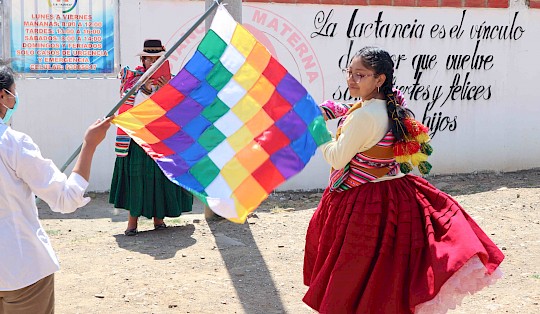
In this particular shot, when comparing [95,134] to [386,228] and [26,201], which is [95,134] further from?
[386,228]

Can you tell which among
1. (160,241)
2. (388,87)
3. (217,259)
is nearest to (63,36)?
(160,241)

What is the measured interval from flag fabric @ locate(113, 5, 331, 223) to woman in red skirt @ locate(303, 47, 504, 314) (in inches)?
9.4

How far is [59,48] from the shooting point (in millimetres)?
9383

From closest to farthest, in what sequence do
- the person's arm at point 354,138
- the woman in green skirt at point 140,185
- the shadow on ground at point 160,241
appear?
the person's arm at point 354,138, the shadow on ground at point 160,241, the woman in green skirt at point 140,185

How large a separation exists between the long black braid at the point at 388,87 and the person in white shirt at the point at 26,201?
4.95ft

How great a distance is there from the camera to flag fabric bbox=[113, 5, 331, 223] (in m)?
3.99

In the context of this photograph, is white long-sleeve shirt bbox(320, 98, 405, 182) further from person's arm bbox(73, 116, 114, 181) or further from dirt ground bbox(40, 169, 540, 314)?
dirt ground bbox(40, 169, 540, 314)

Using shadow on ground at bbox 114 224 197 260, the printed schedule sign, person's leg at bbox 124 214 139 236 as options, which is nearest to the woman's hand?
shadow on ground at bbox 114 224 197 260

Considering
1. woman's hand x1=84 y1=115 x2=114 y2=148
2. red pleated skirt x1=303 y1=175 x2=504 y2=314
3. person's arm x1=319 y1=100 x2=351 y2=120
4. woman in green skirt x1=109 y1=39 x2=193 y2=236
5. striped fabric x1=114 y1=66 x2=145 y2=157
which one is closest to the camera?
woman's hand x1=84 y1=115 x2=114 y2=148

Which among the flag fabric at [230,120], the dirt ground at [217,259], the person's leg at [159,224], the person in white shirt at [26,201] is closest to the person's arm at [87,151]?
the person in white shirt at [26,201]

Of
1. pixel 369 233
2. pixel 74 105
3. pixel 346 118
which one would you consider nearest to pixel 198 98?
pixel 346 118

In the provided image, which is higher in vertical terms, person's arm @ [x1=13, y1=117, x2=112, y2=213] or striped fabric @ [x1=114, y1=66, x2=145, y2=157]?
person's arm @ [x1=13, y1=117, x2=112, y2=213]

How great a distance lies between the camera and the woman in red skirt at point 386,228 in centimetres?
384

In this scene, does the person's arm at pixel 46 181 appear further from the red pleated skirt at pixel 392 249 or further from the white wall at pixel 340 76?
the white wall at pixel 340 76
